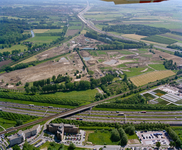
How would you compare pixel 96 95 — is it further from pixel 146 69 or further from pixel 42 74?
pixel 146 69

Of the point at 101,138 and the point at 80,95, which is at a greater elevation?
the point at 80,95

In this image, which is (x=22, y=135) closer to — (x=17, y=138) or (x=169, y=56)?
(x=17, y=138)

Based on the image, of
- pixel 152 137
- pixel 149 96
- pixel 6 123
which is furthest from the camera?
pixel 149 96

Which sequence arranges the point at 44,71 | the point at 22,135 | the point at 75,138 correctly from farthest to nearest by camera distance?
the point at 44,71
the point at 75,138
the point at 22,135

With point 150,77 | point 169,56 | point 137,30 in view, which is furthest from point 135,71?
point 137,30

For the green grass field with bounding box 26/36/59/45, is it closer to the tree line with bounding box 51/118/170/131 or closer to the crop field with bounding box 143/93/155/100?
the tree line with bounding box 51/118/170/131

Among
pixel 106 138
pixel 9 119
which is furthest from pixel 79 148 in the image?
pixel 9 119
